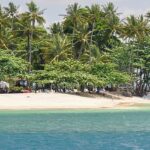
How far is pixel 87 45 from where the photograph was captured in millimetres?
88875

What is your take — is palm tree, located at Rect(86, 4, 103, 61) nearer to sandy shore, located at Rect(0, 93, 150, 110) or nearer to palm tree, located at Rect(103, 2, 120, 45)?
palm tree, located at Rect(103, 2, 120, 45)

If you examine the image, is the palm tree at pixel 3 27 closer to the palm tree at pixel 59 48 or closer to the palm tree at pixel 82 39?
the palm tree at pixel 59 48

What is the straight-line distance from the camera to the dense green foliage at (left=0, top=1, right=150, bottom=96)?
75.1 m

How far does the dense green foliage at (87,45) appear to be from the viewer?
75.1 meters

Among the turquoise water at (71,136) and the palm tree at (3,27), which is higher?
the palm tree at (3,27)

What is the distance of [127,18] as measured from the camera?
86.4 m

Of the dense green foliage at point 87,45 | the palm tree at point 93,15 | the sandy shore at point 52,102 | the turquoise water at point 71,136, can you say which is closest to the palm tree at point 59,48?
the dense green foliage at point 87,45

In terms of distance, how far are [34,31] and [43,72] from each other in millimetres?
17066

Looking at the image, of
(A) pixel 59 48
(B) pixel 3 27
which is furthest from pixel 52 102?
(B) pixel 3 27

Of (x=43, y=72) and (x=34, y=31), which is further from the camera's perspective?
(x=34, y=31)

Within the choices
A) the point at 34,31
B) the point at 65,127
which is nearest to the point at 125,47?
the point at 34,31

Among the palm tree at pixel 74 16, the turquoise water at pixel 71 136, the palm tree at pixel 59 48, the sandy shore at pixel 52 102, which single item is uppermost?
the palm tree at pixel 74 16

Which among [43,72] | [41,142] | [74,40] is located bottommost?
[41,142]

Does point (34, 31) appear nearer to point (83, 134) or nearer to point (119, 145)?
point (83, 134)
